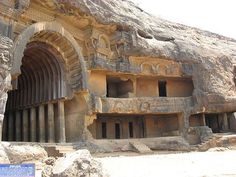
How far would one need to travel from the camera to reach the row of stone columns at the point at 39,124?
19.8m

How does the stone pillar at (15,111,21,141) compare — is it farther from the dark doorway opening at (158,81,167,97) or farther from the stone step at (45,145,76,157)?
the dark doorway opening at (158,81,167,97)

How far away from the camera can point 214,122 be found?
88.9 ft

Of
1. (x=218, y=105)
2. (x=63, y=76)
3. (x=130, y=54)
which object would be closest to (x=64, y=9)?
(x=63, y=76)

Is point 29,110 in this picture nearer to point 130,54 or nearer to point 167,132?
point 130,54

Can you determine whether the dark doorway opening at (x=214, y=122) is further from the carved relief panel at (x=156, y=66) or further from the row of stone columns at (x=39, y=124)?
the row of stone columns at (x=39, y=124)

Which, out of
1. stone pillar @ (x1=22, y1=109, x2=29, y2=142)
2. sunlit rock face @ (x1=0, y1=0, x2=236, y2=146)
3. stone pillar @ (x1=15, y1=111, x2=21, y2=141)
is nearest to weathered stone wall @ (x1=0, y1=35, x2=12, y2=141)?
sunlit rock face @ (x1=0, y1=0, x2=236, y2=146)

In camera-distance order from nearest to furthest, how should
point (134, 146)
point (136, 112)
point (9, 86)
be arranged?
point (9, 86) < point (134, 146) < point (136, 112)

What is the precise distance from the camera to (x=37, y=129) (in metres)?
20.6

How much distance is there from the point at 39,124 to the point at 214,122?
14.3 m

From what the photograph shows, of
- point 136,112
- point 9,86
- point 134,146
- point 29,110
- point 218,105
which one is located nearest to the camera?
point 9,86

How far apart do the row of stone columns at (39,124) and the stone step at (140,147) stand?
13.9 ft

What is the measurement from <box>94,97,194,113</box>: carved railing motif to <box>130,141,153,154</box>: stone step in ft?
8.21

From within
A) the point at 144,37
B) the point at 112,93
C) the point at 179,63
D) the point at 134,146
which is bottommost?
the point at 134,146

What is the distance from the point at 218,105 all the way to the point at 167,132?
14.0 feet
